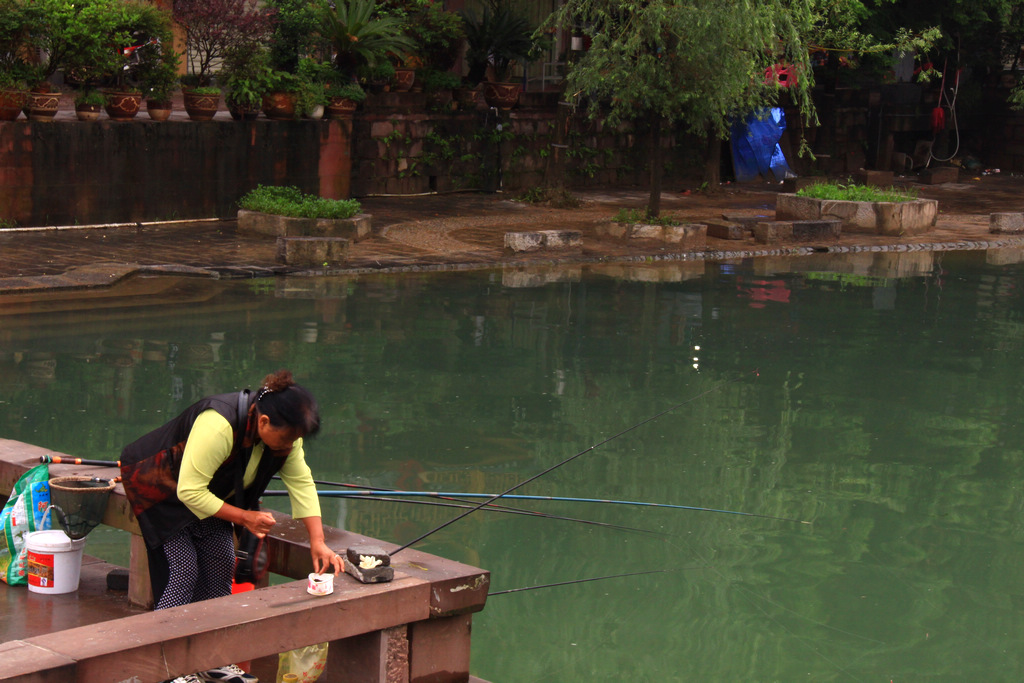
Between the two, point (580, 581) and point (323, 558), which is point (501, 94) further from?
point (323, 558)

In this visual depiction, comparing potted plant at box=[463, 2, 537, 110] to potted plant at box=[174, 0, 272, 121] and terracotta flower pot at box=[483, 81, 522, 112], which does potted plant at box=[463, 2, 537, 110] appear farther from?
potted plant at box=[174, 0, 272, 121]

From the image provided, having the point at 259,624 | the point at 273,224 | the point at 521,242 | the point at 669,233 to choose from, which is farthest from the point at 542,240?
the point at 259,624

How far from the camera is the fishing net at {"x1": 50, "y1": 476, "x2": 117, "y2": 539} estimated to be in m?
4.93

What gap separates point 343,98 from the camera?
59.3 ft

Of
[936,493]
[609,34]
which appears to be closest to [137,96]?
[609,34]

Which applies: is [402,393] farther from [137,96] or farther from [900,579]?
[137,96]

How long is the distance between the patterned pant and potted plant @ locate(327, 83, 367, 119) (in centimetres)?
1417

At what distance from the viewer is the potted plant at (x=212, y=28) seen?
631 inches

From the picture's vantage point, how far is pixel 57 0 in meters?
14.7

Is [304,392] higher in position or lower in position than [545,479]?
higher

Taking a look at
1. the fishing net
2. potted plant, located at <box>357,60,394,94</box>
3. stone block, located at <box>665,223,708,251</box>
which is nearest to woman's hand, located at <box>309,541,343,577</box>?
the fishing net

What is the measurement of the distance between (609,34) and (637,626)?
1153 cm

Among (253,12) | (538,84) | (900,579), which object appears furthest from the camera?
(538,84)

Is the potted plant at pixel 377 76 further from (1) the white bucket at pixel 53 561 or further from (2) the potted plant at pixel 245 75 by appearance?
(1) the white bucket at pixel 53 561
